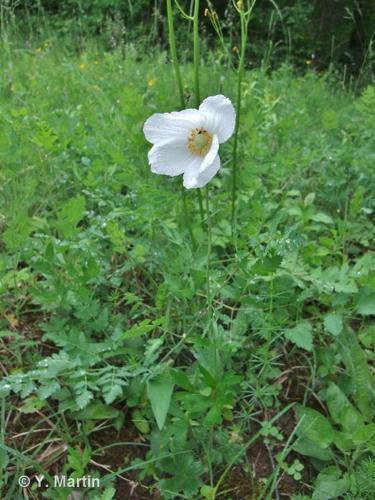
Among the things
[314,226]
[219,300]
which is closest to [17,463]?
[219,300]

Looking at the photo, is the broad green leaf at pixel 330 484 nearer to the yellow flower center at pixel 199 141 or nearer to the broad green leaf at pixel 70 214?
the yellow flower center at pixel 199 141

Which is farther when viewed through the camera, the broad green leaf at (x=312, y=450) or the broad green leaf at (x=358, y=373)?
the broad green leaf at (x=358, y=373)

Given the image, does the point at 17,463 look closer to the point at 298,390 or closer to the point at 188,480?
the point at 188,480

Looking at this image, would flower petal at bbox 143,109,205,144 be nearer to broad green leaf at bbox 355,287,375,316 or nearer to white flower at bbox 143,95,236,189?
white flower at bbox 143,95,236,189

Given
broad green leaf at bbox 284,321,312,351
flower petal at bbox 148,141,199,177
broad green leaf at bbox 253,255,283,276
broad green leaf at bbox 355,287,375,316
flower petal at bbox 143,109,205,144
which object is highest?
flower petal at bbox 143,109,205,144

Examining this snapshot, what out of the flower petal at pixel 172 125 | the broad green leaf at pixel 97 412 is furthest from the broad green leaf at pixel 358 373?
the flower petal at pixel 172 125

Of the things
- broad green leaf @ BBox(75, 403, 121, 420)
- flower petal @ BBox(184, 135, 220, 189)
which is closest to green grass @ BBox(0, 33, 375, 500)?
broad green leaf @ BBox(75, 403, 121, 420)
